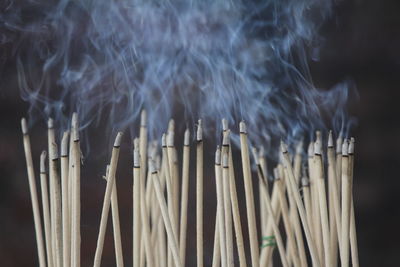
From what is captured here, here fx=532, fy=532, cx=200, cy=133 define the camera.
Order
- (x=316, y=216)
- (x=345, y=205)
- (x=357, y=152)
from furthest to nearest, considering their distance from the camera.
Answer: (x=357, y=152)
(x=316, y=216)
(x=345, y=205)

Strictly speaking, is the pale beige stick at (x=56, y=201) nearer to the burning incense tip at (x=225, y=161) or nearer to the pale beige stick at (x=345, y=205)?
the burning incense tip at (x=225, y=161)

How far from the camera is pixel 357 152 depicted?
142 cm

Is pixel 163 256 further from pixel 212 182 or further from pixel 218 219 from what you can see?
pixel 212 182

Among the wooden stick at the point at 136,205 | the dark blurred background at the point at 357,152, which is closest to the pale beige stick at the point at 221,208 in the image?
the wooden stick at the point at 136,205

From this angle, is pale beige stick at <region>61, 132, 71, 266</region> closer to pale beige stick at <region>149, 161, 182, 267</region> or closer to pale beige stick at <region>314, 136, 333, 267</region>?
pale beige stick at <region>149, 161, 182, 267</region>

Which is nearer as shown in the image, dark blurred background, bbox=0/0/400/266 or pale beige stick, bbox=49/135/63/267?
pale beige stick, bbox=49/135/63/267

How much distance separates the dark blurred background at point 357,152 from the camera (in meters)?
1.36

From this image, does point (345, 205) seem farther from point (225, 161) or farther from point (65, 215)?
point (65, 215)

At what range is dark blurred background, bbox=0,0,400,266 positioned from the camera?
1.36m

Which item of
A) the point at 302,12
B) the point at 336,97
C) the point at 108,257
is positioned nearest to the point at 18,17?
the point at 302,12

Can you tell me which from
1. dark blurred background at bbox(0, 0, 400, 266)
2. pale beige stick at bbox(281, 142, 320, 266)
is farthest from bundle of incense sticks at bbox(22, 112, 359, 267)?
dark blurred background at bbox(0, 0, 400, 266)

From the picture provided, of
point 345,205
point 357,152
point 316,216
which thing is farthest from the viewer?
point 357,152

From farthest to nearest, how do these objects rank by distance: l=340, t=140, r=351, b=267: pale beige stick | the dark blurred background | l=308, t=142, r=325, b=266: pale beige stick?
1. the dark blurred background
2. l=308, t=142, r=325, b=266: pale beige stick
3. l=340, t=140, r=351, b=267: pale beige stick

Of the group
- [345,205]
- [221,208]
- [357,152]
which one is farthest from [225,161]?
[357,152]
